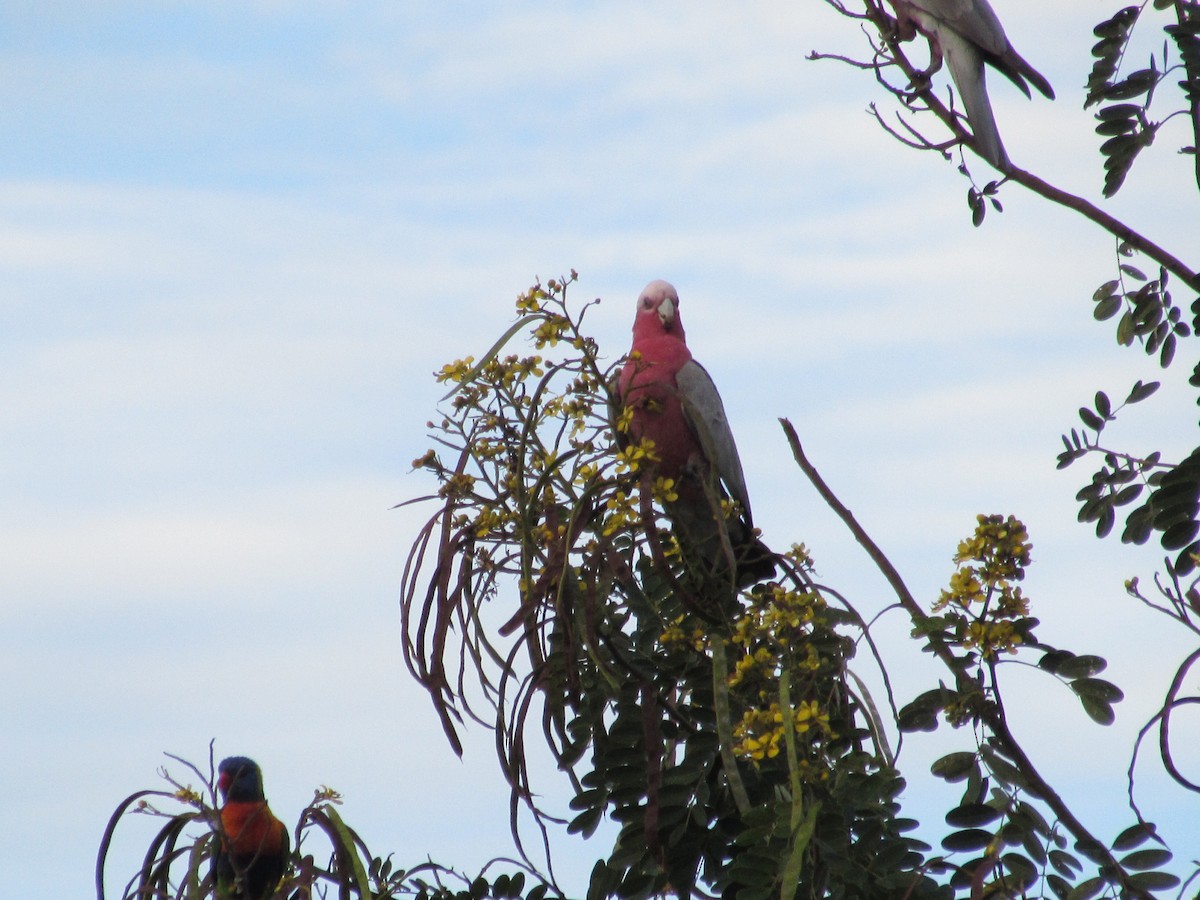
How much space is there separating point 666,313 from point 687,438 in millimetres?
683

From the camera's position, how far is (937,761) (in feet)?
7.15

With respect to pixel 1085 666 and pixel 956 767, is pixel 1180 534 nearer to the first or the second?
pixel 1085 666

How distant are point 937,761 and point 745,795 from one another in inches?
15.3

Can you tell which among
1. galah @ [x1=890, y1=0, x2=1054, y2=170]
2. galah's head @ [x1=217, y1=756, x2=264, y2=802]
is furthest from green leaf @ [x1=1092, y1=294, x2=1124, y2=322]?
galah's head @ [x1=217, y1=756, x2=264, y2=802]

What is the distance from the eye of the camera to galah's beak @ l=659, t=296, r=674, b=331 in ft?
14.3

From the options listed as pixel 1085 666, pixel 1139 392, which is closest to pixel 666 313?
pixel 1139 392

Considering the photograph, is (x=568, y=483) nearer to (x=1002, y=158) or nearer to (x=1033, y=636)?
(x=1033, y=636)

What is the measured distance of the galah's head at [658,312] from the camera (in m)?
4.37

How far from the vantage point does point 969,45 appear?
4.17 metres

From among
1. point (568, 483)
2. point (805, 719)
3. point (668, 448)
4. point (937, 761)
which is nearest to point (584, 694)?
point (568, 483)

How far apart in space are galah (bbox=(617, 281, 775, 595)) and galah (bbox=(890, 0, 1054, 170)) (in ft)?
3.86

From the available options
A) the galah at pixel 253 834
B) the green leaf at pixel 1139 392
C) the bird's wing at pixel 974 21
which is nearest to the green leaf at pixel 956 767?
the green leaf at pixel 1139 392

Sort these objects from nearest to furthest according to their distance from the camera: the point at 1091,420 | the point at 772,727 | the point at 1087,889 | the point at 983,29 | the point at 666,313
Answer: the point at 1087,889 → the point at 772,727 → the point at 1091,420 → the point at 983,29 → the point at 666,313

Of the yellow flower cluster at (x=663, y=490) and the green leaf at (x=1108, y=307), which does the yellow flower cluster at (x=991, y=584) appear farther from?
the green leaf at (x=1108, y=307)
